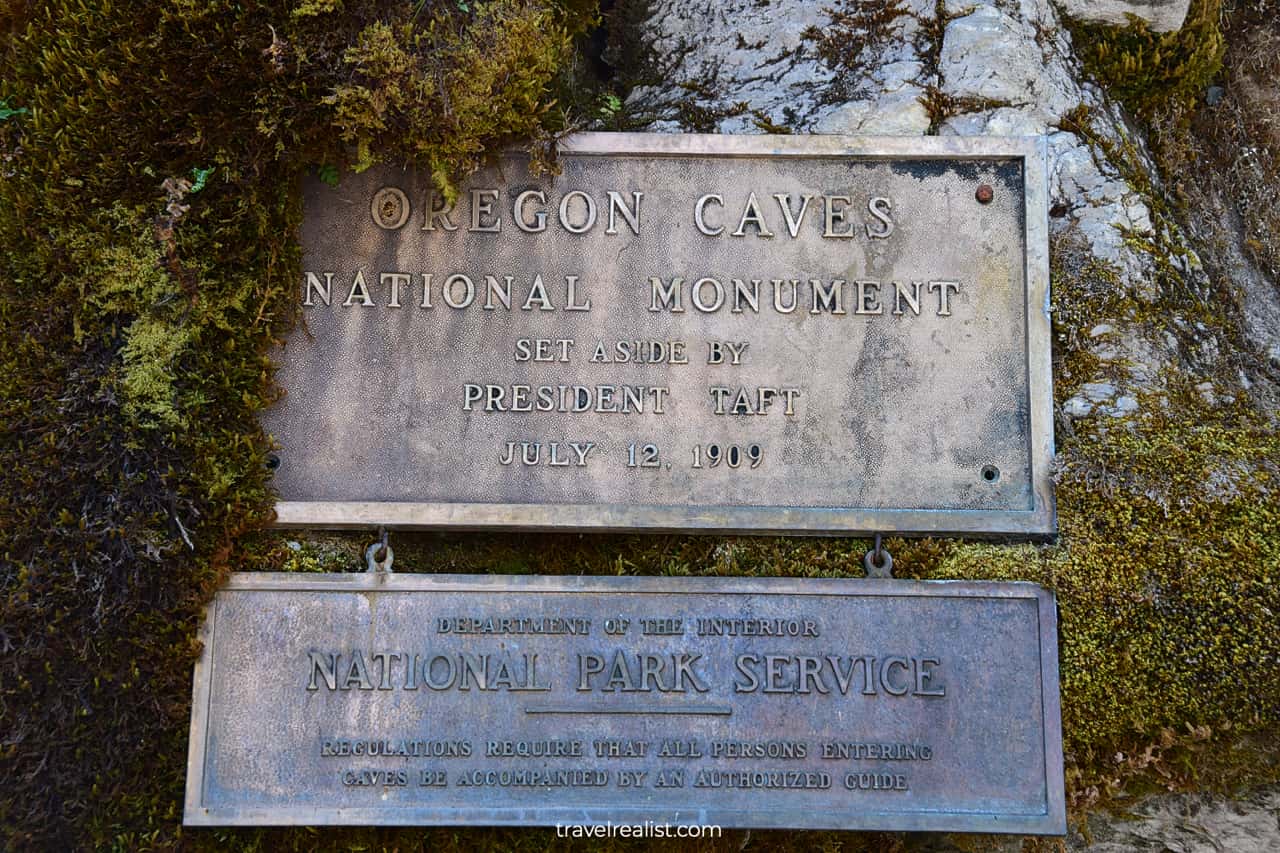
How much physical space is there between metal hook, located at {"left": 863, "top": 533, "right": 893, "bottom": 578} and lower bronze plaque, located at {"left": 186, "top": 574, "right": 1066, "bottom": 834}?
7 centimetres

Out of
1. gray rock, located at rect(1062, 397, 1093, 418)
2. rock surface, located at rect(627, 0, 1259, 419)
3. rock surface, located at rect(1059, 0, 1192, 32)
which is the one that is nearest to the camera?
gray rock, located at rect(1062, 397, 1093, 418)

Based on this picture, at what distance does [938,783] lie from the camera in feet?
10.3

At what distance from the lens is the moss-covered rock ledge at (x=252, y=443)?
122 inches

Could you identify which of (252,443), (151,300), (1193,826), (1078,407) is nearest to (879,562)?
(1078,407)

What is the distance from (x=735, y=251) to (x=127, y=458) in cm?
207

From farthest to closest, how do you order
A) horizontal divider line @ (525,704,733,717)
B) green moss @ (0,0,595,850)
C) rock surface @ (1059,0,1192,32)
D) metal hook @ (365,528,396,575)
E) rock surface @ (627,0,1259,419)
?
rock surface @ (1059,0,1192,32)
rock surface @ (627,0,1259,419)
metal hook @ (365,528,396,575)
horizontal divider line @ (525,704,733,717)
green moss @ (0,0,595,850)

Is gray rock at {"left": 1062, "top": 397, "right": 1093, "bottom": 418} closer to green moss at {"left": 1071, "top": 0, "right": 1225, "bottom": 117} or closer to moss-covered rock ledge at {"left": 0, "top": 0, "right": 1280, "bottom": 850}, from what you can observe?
moss-covered rock ledge at {"left": 0, "top": 0, "right": 1280, "bottom": 850}

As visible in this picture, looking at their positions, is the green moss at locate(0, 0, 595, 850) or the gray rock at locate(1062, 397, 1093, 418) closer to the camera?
the green moss at locate(0, 0, 595, 850)

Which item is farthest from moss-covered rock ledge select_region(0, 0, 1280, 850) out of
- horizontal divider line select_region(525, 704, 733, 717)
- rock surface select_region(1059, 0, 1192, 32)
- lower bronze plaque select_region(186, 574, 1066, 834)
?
rock surface select_region(1059, 0, 1192, 32)

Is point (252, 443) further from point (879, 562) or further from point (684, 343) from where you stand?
point (879, 562)

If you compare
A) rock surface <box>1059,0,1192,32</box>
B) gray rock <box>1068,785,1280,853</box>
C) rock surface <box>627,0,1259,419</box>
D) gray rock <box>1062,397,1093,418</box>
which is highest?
rock surface <box>1059,0,1192,32</box>

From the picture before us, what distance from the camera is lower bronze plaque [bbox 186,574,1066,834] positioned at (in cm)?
311

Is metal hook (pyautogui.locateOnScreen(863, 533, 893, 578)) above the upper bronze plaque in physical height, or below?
below

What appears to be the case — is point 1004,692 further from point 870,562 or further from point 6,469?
point 6,469
